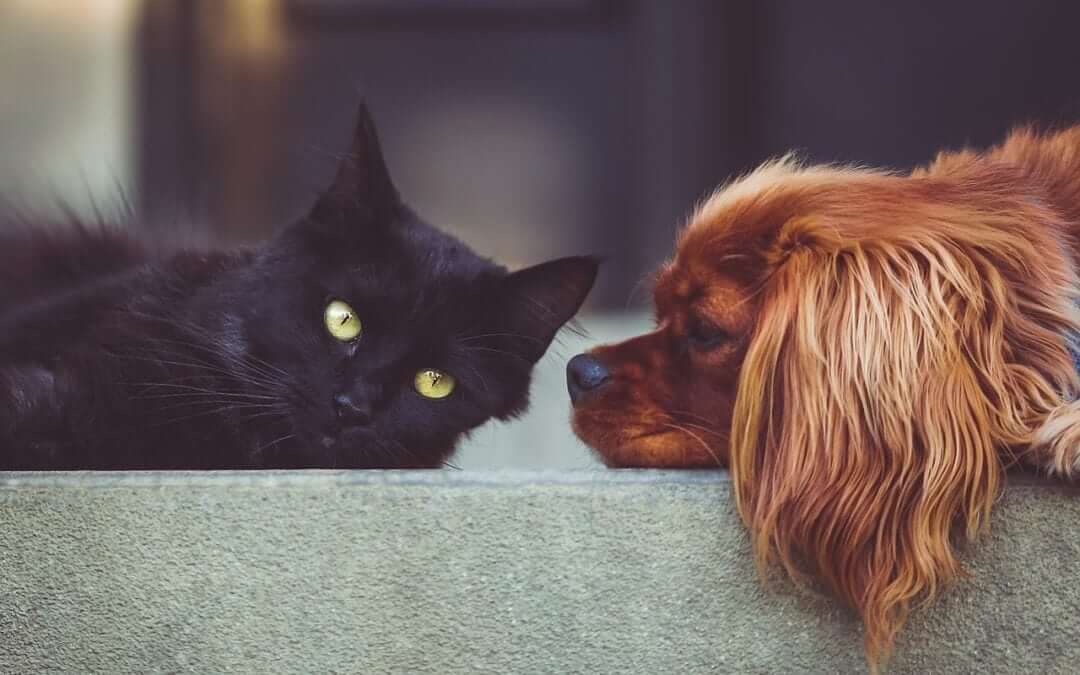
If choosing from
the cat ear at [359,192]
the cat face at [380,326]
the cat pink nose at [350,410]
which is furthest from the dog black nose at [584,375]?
the cat ear at [359,192]

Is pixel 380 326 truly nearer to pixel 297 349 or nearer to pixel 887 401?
pixel 297 349

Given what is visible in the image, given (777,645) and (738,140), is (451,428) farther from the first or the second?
(738,140)

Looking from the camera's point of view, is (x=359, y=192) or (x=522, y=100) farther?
(x=522, y=100)

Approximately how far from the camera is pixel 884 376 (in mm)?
1382

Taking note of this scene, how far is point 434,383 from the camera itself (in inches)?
71.4

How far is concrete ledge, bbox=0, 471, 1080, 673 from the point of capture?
129 centimetres

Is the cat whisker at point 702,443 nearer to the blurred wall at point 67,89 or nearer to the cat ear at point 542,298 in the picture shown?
the cat ear at point 542,298

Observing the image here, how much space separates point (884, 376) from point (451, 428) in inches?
31.5

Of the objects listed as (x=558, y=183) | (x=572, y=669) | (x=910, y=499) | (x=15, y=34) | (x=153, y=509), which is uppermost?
(x=15, y=34)

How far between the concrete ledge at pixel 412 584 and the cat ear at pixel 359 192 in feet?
2.26

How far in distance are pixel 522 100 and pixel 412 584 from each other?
346 cm

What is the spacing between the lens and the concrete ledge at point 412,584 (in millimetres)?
1288

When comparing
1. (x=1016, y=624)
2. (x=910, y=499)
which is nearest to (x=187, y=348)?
(x=910, y=499)

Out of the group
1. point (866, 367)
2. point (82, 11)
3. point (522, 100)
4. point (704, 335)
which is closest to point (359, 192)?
point (704, 335)
